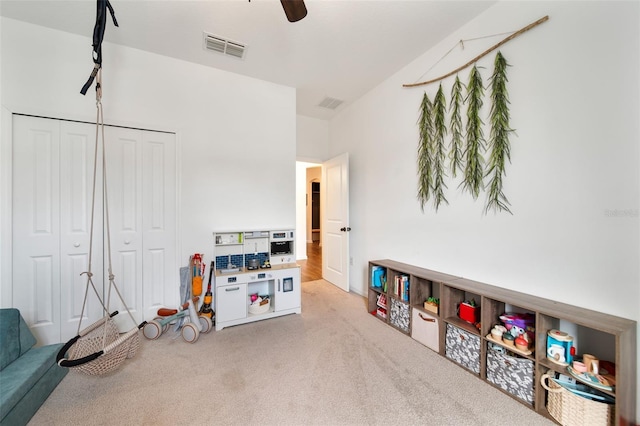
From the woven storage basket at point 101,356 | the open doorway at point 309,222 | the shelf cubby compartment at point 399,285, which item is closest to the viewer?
the woven storage basket at point 101,356

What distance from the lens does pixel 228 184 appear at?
305 centimetres

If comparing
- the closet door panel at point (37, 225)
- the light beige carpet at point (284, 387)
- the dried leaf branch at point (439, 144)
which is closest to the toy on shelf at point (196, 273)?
the light beige carpet at point (284, 387)

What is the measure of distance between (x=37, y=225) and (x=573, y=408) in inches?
169

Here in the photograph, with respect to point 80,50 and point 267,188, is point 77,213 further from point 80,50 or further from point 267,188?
point 267,188

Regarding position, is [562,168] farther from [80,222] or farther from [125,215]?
[80,222]

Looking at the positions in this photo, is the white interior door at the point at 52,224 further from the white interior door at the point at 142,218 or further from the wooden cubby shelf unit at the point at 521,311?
the wooden cubby shelf unit at the point at 521,311

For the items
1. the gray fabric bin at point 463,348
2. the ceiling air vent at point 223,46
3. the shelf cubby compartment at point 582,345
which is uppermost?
the ceiling air vent at point 223,46

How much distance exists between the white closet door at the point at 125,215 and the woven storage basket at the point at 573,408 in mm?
3586

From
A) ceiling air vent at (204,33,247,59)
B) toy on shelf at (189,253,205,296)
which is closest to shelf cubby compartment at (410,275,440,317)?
toy on shelf at (189,253,205,296)

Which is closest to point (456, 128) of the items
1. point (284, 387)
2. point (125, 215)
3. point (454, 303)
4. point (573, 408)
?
point (454, 303)

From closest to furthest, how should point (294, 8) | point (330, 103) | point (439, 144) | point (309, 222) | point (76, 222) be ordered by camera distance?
point (294, 8) < point (76, 222) < point (439, 144) < point (330, 103) < point (309, 222)

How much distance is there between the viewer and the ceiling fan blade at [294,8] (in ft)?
4.31

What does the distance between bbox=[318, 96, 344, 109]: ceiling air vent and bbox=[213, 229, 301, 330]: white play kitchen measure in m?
2.14

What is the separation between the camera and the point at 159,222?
2732 millimetres
